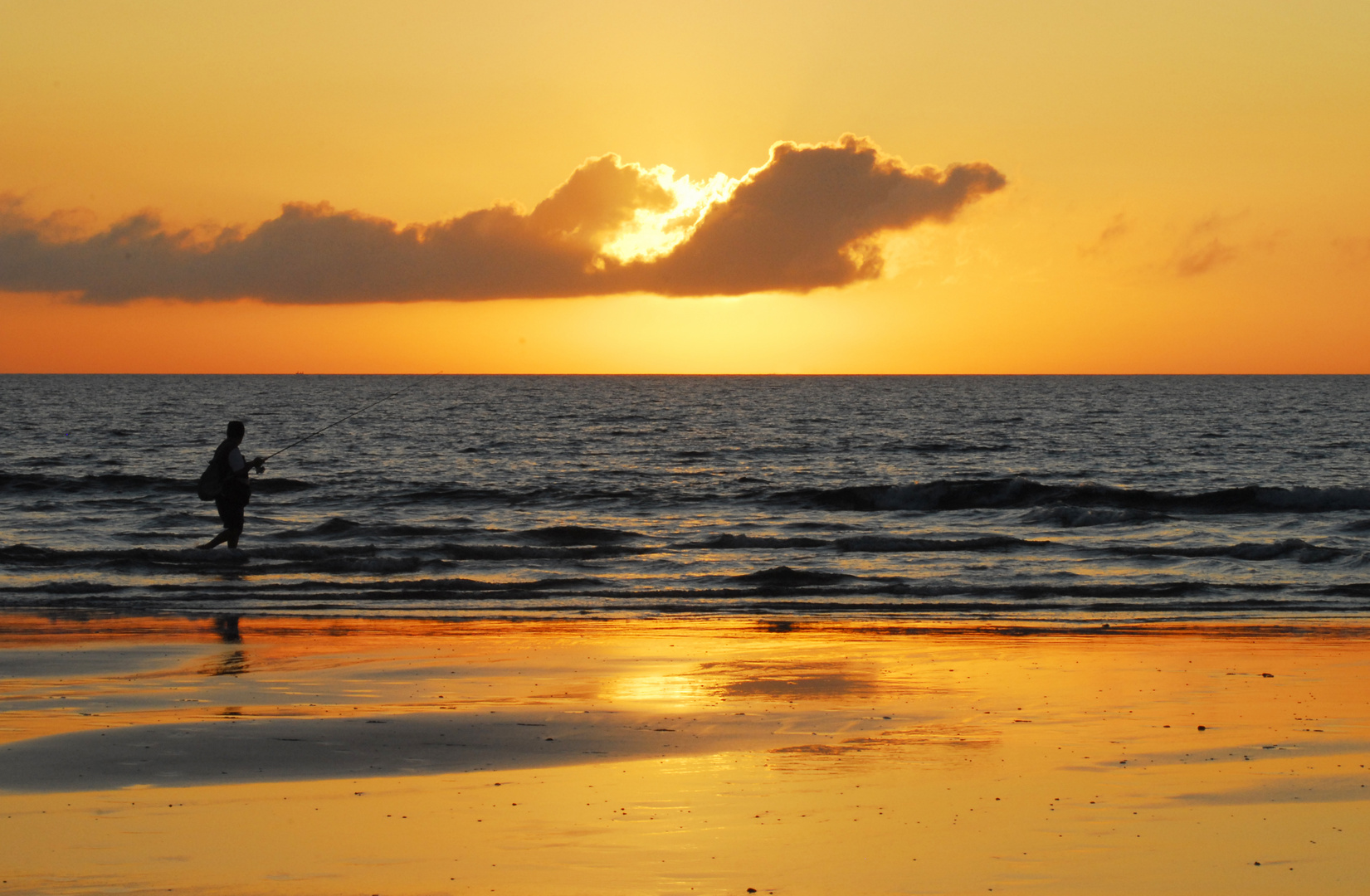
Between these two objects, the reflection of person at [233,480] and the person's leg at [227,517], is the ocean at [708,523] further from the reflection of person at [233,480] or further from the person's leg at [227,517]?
the reflection of person at [233,480]

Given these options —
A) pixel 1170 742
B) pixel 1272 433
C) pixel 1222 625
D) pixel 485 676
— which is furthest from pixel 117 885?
pixel 1272 433

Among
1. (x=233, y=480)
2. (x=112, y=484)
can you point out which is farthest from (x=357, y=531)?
(x=112, y=484)

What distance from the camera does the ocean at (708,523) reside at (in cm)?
1497

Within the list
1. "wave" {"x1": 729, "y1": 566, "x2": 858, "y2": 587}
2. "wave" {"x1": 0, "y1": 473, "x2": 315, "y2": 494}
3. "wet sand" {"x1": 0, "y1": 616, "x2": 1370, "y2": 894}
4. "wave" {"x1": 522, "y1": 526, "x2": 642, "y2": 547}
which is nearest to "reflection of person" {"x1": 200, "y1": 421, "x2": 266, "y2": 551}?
"wet sand" {"x1": 0, "y1": 616, "x2": 1370, "y2": 894}

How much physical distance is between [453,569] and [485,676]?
8.18 metres

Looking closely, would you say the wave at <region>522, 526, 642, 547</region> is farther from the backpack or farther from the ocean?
the backpack

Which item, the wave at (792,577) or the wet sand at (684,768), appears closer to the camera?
the wet sand at (684,768)

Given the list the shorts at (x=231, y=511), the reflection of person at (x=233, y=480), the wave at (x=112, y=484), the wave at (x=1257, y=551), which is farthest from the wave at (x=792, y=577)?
the wave at (x=112, y=484)

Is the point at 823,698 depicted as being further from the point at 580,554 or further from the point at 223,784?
the point at 580,554

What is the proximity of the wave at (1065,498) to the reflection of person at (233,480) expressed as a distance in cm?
1533

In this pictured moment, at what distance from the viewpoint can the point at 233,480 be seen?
53.5ft

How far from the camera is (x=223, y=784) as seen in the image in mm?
6473

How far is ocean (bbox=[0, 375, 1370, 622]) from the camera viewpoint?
49.1ft

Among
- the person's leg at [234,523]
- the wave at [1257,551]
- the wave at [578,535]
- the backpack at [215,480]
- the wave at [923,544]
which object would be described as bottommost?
the wave at [578,535]
